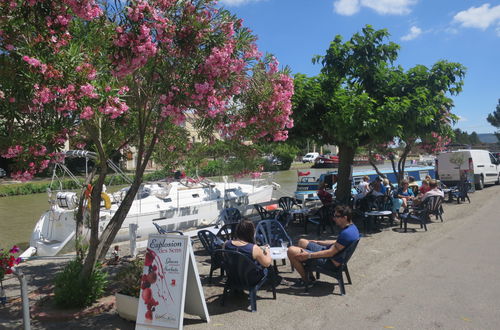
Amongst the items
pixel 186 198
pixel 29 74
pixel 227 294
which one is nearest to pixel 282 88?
pixel 227 294

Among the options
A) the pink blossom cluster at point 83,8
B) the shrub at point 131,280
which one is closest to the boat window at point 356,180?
the shrub at point 131,280

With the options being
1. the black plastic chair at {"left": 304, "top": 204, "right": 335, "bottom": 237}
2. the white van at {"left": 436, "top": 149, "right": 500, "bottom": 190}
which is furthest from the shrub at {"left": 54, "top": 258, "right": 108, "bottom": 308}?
the white van at {"left": 436, "top": 149, "right": 500, "bottom": 190}

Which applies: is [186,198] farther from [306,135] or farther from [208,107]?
[208,107]

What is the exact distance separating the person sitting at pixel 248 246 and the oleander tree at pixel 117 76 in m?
1.60

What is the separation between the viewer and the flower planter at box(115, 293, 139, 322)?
5035 millimetres

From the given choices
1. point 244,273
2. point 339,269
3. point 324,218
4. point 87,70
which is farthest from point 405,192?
point 87,70

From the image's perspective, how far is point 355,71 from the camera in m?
11.5

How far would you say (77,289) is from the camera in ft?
18.5

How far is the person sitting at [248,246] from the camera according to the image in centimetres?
547

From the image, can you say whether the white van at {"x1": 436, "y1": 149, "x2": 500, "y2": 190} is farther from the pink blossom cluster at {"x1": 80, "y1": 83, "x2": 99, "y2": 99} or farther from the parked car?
the parked car

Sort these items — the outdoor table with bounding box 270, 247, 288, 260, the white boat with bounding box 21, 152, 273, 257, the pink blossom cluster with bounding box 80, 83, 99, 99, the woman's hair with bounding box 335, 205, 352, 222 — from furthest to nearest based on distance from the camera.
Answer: the white boat with bounding box 21, 152, 273, 257
the outdoor table with bounding box 270, 247, 288, 260
the woman's hair with bounding box 335, 205, 352, 222
the pink blossom cluster with bounding box 80, 83, 99, 99

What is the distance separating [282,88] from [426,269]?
3827mm

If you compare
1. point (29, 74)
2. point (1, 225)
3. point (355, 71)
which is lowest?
point (1, 225)

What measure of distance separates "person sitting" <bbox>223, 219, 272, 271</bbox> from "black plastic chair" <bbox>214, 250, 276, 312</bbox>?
0.33 ft
